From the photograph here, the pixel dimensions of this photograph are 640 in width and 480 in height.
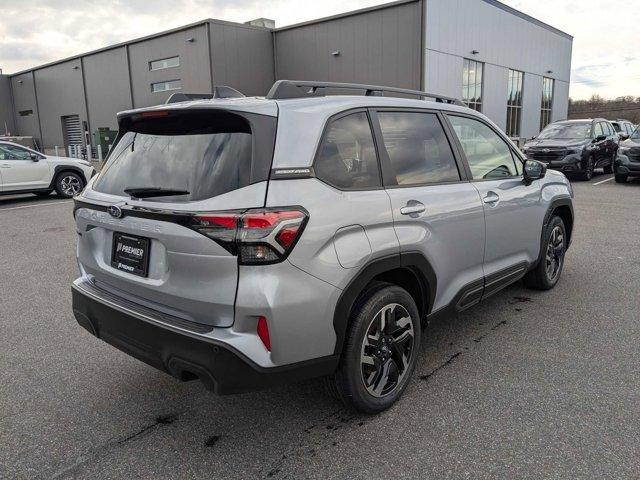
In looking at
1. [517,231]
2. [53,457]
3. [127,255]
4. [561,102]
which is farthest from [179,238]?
[561,102]

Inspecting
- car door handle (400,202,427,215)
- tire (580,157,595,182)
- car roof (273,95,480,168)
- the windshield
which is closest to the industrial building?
the windshield

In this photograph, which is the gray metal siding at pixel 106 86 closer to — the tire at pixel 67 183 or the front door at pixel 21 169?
the tire at pixel 67 183

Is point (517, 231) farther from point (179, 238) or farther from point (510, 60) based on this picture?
point (510, 60)

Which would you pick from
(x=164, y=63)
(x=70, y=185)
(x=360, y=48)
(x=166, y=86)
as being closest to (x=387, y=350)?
(x=70, y=185)

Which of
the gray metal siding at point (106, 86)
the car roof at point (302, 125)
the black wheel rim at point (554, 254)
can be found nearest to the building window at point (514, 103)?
the gray metal siding at point (106, 86)

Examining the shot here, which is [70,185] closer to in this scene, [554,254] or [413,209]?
[554,254]

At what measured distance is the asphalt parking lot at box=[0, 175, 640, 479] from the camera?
252 centimetres

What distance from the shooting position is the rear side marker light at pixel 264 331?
2316 mm

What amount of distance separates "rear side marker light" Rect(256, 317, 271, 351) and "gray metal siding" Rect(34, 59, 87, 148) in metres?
38.5

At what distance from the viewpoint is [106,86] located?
33.3m

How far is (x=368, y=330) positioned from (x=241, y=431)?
893 mm

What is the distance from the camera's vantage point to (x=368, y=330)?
2795mm

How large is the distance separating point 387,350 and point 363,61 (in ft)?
76.9

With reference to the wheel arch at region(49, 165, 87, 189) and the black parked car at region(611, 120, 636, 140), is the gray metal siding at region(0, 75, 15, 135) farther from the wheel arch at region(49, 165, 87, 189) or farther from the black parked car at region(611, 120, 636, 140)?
the black parked car at region(611, 120, 636, 140)
